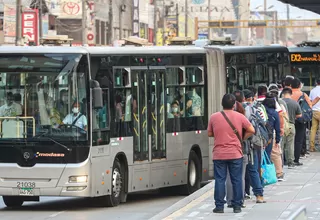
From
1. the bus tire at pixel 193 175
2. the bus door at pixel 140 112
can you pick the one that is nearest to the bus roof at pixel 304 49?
the bus tire at pixel 193 175

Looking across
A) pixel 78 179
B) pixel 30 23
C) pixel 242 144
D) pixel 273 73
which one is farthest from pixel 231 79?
pixel 30 23

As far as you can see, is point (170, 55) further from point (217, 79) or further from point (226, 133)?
point (226, 133)

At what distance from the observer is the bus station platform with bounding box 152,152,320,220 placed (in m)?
14.9

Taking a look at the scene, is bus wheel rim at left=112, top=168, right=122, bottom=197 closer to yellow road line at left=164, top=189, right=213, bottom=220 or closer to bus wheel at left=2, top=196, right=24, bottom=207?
yellow road line at left=164, top=189, right=213, bottom=220

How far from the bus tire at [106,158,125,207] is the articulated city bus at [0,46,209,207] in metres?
0.02

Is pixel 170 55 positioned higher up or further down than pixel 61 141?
higher up

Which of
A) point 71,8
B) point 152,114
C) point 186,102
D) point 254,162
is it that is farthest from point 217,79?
point 71,8

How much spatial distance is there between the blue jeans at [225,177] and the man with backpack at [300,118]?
9192 mm

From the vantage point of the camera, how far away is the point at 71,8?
272ft

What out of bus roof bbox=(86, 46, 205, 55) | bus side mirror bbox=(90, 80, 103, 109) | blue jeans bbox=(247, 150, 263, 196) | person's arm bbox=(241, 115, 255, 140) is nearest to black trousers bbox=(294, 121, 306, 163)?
bus roof bbox=(86, 46, 205, 55)

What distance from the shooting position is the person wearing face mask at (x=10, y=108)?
17344 mm

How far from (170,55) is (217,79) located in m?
4.45

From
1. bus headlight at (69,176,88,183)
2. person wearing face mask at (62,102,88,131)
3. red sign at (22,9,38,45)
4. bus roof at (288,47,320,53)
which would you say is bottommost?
bus headlight at (69,176,88,183)

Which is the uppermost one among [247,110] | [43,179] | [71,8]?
[71,8]
